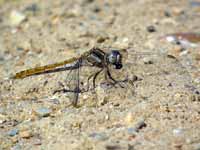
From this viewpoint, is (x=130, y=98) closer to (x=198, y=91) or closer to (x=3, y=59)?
(x=198, y=91)

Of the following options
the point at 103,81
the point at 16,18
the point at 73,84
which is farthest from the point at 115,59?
the point at 16,18

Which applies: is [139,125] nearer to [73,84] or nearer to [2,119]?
[73,84]

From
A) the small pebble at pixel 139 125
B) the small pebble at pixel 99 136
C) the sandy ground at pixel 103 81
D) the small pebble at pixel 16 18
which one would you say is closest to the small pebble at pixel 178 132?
the sandy ground at pixel 103 81

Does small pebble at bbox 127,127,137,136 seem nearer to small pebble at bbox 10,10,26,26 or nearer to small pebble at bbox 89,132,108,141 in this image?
small pebble at bbox 89,132,108,141

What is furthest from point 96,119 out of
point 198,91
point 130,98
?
point 198,91

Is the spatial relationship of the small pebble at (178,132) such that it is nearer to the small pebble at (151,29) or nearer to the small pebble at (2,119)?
the small pebble at (2,119)

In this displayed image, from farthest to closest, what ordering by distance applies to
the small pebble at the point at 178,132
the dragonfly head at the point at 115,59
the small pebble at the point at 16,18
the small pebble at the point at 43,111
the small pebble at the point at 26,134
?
the small pebble at the point at 16,18
the dragonfly head at the point at 115,59
the small pebble at the point at 43,111
the small pebble at the point at 26,134
the small pebble at the point at 178,132

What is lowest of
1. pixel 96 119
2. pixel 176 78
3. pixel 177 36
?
pixel 96 119
